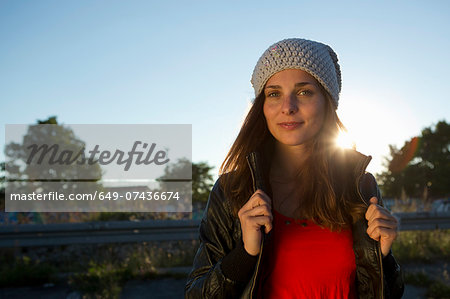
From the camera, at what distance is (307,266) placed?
1938mm

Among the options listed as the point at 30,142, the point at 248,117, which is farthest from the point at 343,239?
the point at 30,142

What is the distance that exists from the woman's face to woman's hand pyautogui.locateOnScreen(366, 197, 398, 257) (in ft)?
1.67

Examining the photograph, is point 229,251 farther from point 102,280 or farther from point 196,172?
point 196,172

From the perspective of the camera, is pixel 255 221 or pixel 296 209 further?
pixel 296 209

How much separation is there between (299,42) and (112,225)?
4.80m

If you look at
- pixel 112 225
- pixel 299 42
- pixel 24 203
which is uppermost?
pixel 299 42

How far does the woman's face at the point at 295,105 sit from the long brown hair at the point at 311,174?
10cm

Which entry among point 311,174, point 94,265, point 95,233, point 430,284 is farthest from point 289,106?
point 95,233

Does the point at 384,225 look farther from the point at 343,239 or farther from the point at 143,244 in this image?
the point at 143,244

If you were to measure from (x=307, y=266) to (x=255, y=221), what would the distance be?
1.27 feet

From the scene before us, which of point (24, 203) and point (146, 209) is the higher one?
point (146, 209)

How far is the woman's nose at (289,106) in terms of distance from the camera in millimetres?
2080

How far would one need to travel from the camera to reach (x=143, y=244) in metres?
6.49

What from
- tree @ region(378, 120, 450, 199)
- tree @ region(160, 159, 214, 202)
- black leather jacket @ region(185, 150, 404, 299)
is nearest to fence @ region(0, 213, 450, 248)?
black leather jacket @ region(185, 150, 404, 299)
